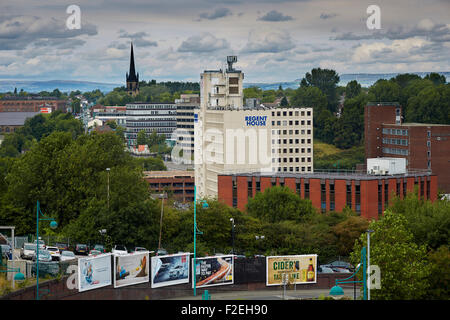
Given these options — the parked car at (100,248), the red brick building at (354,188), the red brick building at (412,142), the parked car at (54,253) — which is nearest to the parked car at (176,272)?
the parked car at (54,253)

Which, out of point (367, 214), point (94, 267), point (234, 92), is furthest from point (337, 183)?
point (234, 92)

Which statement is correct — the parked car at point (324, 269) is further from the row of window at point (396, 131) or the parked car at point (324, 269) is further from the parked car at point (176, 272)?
the row of window at point (396, 131)

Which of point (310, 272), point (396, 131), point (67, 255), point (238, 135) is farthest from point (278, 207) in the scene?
point (396, 131)

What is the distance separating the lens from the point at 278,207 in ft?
184

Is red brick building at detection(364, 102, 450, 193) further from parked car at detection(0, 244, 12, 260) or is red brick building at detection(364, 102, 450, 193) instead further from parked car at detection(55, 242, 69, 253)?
parked car at detection(0, 244, 12, 260)

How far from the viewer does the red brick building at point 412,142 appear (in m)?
100

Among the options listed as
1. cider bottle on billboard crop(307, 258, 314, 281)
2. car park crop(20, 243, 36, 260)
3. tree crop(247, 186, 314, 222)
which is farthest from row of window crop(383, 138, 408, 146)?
car park crop(20, 243, 36, 260)

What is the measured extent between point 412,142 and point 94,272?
250 ft

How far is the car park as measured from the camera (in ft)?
127

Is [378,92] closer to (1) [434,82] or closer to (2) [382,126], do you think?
(1) [434,82]

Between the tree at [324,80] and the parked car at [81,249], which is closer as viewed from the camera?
the parked car at [81,249]

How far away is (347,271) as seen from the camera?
38938 millimetres

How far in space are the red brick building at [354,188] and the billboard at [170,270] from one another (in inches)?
1160
